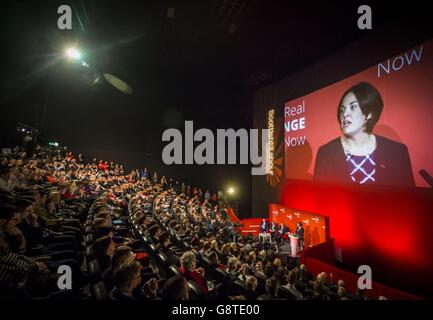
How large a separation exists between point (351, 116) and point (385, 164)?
5.36 ft

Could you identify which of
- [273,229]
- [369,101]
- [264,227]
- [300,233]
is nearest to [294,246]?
[300,233]

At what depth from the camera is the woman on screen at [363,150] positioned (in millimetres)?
5309

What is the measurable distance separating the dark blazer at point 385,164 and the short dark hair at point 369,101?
46cm

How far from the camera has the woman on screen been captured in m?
5.31

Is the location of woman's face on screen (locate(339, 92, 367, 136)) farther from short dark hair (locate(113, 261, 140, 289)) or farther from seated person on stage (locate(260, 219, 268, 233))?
short dark hair (locate(113, 261, 140, 289))

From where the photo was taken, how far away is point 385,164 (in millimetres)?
5523

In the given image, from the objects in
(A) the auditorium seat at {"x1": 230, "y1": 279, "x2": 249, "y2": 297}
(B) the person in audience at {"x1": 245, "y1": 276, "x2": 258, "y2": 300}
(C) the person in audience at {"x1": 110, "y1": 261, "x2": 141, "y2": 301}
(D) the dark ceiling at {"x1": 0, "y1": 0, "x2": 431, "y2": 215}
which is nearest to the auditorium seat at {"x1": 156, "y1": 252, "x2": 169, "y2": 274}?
(C) the person in audience at {"x1": 110, "y1": 261, "x2": 141, "y2": 301}

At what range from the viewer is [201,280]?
8.07ft

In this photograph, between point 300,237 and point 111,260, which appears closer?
point 111,260

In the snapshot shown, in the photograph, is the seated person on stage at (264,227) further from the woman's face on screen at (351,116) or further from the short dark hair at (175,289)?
the short dark hair at (175,289)

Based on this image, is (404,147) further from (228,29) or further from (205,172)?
(205,172)

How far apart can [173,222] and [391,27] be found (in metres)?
7.07

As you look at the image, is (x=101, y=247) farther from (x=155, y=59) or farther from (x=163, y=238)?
(x=155, y=59)

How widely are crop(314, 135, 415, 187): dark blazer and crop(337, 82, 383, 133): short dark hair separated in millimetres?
457
